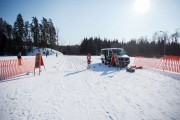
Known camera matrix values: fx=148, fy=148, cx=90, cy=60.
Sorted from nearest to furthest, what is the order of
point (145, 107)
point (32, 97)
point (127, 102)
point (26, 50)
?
point (145, 107) → point (127, 102) → point (32, 97) → point (26, 50)

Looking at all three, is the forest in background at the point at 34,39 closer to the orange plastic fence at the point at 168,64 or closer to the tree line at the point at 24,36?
the tree line at the point at 24,36

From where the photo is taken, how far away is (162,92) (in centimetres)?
752

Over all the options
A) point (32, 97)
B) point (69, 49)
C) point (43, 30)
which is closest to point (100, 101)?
point (32, 97)

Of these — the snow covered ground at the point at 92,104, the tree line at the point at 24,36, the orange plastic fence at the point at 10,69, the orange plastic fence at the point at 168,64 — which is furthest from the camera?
the tree line at the point at 24,36

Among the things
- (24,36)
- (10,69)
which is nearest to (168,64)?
(10,69)

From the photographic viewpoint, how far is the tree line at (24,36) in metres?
68.9

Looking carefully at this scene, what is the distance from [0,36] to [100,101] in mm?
74666

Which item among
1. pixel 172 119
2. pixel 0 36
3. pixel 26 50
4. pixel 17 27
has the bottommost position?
pixel 172 119

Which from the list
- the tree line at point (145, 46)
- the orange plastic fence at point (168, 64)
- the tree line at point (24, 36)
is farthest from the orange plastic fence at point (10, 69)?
the tree line at point (145, 46)

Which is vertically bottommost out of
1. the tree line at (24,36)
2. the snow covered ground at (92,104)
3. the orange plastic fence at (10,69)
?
the snow covered ground at (92,104)

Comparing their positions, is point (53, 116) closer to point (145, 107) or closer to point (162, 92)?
point (145, 107)

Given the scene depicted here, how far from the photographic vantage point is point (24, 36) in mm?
74500

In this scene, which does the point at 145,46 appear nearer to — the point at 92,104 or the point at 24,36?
the point at 24,36

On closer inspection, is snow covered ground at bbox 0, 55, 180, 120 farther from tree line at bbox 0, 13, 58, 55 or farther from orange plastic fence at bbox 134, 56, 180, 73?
tree line at bbox 0, 13, 58, 55
